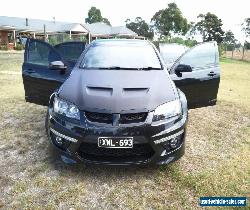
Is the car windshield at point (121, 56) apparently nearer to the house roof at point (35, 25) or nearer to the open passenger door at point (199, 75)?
the open passenger door at point (199, 75)

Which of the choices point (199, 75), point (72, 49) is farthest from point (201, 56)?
point (72, 49)

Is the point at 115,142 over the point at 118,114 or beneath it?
beneath

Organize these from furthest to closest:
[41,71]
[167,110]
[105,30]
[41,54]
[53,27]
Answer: [105,30] < [53,27] < [41,54] < [41,71] < [167,110]

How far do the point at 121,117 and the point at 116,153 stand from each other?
0.40 m

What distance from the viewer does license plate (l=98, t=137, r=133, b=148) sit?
3350mm

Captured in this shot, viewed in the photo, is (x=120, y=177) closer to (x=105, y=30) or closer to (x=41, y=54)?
(x=41, y=54)

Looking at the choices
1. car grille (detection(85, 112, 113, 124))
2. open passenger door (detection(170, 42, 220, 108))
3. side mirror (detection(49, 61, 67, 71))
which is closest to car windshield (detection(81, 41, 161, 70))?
side mirror (detection(49, 61, 67, 71))

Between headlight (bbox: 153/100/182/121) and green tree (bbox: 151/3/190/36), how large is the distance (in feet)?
176

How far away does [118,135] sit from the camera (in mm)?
3340

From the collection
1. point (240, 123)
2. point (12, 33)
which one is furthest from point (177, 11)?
point (240, 123)

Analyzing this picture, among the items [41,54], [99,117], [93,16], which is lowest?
[99,117]

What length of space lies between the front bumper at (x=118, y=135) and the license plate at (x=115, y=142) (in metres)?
0.04

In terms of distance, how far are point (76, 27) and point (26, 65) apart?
47.5m

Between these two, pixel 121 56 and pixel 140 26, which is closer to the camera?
pixel 121 56
